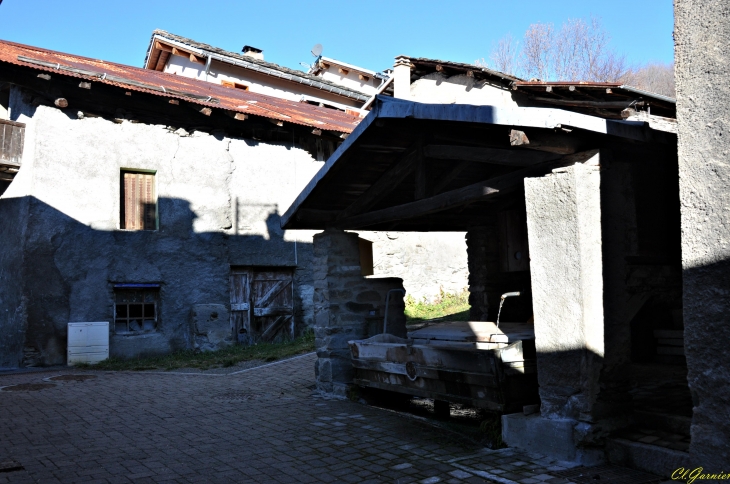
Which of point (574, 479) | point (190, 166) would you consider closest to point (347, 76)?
point (190, 166)

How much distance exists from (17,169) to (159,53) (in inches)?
422

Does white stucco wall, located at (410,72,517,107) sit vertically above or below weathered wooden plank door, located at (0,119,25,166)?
above

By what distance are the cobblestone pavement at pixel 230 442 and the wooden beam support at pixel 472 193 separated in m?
2.09

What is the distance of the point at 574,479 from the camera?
4.30 m

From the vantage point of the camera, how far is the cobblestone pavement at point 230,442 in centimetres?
472

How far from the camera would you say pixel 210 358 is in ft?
41.6

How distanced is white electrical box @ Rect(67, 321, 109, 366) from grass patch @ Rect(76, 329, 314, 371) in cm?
19

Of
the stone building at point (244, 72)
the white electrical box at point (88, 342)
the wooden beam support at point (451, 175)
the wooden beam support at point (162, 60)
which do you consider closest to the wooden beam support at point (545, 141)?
the wooden beam support at point (451, 175)

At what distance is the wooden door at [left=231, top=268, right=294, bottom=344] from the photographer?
14375mm

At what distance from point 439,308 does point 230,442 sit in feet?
37.0

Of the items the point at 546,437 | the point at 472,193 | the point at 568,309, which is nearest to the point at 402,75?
the point at 472,193

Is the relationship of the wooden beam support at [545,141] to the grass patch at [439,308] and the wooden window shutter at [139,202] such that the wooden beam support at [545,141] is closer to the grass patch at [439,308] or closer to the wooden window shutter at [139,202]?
the grass patch at [439,308]

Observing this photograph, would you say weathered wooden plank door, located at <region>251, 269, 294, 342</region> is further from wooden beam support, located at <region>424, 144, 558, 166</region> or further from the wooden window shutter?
wooden beam support, located at <region>424, 144, 558, 166</region>

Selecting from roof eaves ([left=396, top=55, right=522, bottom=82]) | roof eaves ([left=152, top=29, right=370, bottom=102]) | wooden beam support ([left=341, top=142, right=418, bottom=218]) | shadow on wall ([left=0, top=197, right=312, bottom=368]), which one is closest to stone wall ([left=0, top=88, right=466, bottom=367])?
shadow on wall ([left=0, top=197, right=312, bottom=368])
